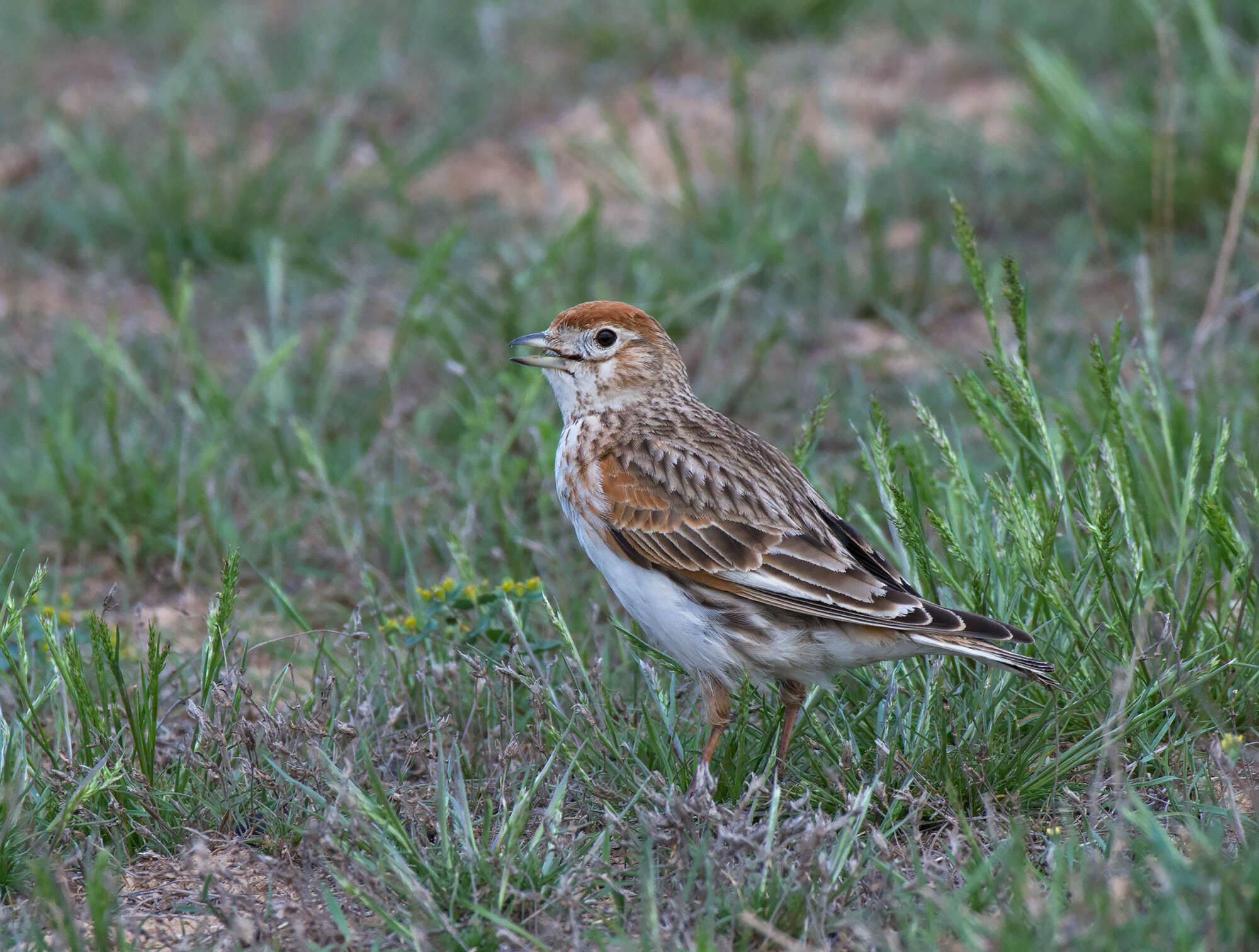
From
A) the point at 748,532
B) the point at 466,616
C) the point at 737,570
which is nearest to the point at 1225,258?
the point at 748,532

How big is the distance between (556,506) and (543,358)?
31.4 inches

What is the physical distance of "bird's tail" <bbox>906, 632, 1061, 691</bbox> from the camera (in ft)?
A: 10.9

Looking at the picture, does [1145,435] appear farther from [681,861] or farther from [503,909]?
[503,909]

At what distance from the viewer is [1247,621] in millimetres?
3758

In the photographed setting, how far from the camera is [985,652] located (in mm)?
3314

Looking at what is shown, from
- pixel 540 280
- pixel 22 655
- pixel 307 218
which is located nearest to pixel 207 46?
pixel 307 218

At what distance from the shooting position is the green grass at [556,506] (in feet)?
10.3

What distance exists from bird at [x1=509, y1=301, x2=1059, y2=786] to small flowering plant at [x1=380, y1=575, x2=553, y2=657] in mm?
284

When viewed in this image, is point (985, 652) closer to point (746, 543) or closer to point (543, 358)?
point (746, 543)

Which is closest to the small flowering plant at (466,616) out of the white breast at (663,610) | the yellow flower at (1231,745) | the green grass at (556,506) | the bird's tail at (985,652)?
the green grass at (556,506)

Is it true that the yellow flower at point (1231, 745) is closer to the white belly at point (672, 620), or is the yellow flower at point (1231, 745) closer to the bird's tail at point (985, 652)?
the bird's tail at point (985, 652)

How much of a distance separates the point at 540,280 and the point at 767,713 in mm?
2959

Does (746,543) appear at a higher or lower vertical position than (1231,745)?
higher

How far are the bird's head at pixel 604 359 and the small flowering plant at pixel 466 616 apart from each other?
624mm
